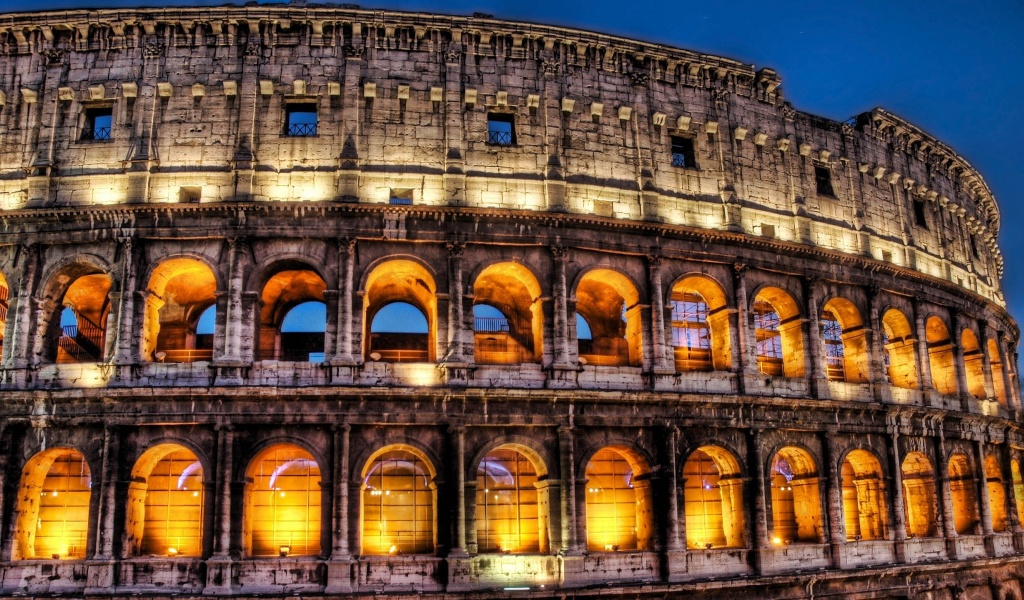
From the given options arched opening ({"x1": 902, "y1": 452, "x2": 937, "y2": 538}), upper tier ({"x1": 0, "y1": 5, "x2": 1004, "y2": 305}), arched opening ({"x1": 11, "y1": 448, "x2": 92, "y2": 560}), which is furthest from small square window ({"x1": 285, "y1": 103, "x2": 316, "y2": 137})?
arched opening ({"x1": 902, "y1": 452, "x2": 937, "y2": 538})

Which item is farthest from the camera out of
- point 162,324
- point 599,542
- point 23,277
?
point 162,324

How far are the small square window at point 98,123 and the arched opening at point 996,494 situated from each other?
28.3 metres

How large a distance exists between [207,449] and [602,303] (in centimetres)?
1191

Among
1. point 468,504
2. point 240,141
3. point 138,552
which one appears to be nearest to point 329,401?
point 468,504

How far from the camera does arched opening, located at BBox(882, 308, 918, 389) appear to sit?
26578 millimetres

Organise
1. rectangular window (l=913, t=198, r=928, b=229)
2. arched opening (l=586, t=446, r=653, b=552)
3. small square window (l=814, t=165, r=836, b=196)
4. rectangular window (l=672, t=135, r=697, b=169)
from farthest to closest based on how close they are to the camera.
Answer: rectangular window (l=913, t=198, r=928, b=229), small square window (l=814, t=165, r=836, b=196), rectangular window (l=672, t=135, r=697, b=169), arched opening (l=586, t=446, r=653, b=552)

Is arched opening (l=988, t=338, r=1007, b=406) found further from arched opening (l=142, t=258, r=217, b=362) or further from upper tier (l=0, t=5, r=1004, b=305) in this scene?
arched opening (l=142, t=258, r=217, b=362)

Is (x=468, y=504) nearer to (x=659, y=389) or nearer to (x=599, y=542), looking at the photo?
(x=599, y=542)

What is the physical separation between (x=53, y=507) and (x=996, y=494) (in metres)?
28.5

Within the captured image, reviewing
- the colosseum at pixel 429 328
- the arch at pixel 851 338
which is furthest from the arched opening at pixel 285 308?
the arch at pixel 851 338

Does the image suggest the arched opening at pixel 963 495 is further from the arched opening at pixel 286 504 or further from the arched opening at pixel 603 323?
the arched opening at pixel 286 504

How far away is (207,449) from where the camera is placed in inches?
779

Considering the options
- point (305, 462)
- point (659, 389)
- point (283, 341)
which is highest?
point (283, 341)

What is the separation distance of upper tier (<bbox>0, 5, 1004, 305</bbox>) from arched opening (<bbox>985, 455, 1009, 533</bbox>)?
471 inches
